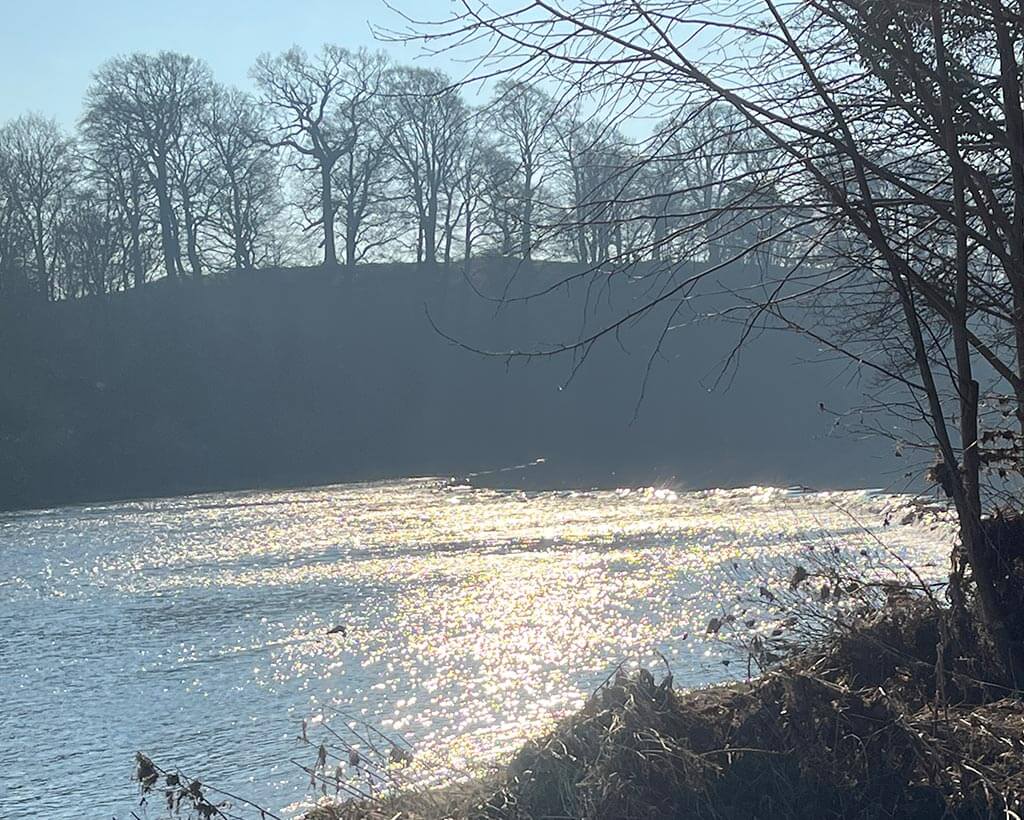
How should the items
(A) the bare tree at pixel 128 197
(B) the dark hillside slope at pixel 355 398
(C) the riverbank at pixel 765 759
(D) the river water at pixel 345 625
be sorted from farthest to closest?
(A) the bare tree at pixel 128 197 → (B) the dark hillside slope at pixel 355 398 → (D) the river water at pixel 345 625 → (C) the riverbank at pixel 765 759

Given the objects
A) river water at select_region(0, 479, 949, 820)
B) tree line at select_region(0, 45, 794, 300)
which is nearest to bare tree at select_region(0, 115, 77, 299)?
tree line at select_region(0, 45, 794, 300)

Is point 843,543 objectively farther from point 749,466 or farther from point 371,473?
point 371,473

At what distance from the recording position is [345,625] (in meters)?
14.6

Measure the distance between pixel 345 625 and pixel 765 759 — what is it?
1068 centimetres

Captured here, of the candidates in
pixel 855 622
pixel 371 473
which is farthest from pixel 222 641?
pixel 371 473

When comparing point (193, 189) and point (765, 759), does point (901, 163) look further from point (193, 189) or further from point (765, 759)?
point (193, 189)

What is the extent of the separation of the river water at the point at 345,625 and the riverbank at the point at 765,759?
855mm

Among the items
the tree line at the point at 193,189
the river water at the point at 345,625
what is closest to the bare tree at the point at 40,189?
the tree line at the point at 193,189

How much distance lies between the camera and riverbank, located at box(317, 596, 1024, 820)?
421 centimetres

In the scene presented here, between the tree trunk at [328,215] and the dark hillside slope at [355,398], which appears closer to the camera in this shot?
the dark hillside slope at [355,398]

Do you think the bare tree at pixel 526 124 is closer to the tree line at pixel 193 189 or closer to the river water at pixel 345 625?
the river water at pixel 345 625

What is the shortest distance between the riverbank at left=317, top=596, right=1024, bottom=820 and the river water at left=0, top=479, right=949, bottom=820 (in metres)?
0.85

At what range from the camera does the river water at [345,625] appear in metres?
9.90

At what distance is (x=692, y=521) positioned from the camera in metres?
23.1
